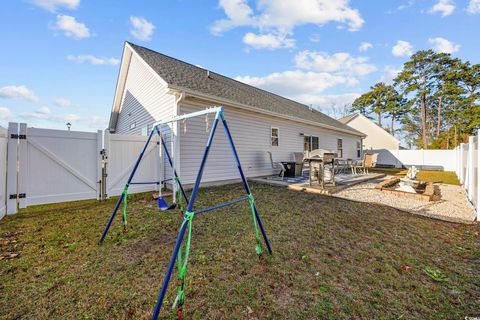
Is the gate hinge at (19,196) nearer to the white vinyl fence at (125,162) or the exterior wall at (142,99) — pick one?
the white vinyl fence at (125,162)

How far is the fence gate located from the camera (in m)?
4.52

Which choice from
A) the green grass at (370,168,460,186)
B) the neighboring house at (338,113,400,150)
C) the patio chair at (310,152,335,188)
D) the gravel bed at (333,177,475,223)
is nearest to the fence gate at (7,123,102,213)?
the patio chair at (310,152,335,188)

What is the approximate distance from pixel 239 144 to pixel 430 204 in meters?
6.24

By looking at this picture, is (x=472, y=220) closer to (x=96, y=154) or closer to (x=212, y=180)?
(x=212, y=180)

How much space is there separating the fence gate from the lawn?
0.65m

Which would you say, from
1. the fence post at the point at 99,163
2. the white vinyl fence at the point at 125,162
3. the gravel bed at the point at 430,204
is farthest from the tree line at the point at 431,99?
the fence post at the point at 99,163

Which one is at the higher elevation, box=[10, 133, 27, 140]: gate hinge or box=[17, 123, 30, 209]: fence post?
box=[10, 133, 27, 140]: gate hinge

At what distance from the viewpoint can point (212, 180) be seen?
7652mm

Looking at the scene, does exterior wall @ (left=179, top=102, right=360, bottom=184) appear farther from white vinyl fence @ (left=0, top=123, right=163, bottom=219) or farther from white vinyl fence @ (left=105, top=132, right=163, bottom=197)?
white vinyl fence @ (left=0, top=123, right=163, bottom=219)

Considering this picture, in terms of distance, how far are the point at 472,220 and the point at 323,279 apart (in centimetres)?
424

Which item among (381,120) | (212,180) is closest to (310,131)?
(212,180)

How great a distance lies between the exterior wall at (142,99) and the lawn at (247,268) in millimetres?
4436

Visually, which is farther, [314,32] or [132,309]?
[314,32]

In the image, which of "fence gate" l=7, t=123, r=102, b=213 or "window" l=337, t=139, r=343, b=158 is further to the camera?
"window" l=337, t=139, r=343, b=158
